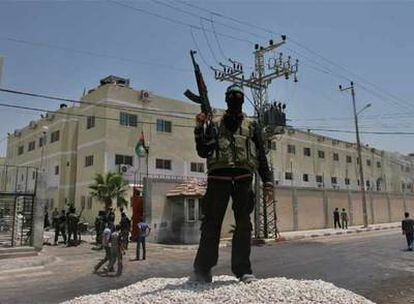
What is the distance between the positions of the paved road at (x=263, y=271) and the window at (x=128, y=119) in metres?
19.5

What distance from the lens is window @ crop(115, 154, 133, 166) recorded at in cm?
3812

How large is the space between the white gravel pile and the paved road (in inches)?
155

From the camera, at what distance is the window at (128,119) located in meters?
38.8

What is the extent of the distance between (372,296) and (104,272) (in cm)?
800

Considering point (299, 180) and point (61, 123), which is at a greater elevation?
point (61, 123)

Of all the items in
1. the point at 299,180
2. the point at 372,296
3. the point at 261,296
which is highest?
the point at 299,180

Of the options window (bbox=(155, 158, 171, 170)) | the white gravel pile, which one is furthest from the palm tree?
the white gravel pile

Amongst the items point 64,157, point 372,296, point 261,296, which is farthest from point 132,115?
point 261,296

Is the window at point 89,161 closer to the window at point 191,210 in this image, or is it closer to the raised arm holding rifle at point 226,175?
the window at point 191,210

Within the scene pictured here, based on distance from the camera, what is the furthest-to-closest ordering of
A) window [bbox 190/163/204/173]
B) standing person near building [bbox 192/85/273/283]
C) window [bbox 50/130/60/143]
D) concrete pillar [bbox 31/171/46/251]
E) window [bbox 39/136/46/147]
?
1. window [bbox 39/136/46/147]
2. window [bbox 50/130/60/143]
3. window [bbox 190/163/204/173]
4. concrete pillar [bbox 31/171/46/251]
5. standing person near building [bbox 192/85/273/283]

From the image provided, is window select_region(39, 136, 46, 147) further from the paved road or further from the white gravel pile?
the white gravel pile

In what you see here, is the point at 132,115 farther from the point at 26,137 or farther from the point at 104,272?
the point at 104,272

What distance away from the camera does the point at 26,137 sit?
52.3m

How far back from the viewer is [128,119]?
39.2 metres
